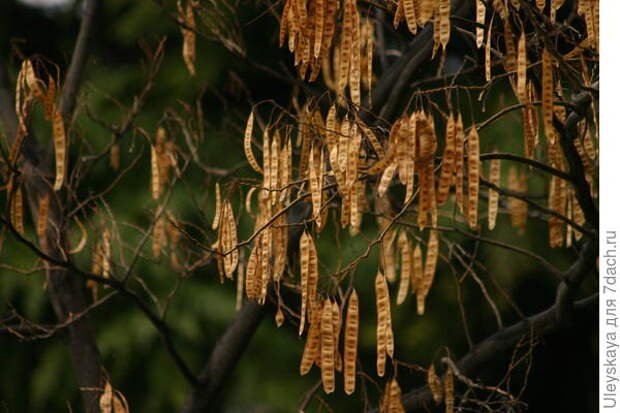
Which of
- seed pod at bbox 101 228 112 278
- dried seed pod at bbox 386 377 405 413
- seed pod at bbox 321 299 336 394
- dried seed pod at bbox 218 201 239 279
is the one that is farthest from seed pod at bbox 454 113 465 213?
seed pod at bbox 101 228 112 278

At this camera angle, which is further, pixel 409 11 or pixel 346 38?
pixel 346 38

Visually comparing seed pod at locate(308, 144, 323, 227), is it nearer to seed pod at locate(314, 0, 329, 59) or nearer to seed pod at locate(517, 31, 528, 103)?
seed pod at locate(314, 0, 329, 59)

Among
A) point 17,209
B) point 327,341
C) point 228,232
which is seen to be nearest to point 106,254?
point 17,209

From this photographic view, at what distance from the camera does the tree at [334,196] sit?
Result: 190 centimetres

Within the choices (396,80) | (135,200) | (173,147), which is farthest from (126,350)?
(396,80)

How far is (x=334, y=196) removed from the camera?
82.6 inches

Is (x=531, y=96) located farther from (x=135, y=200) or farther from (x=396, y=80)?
(x=135, y=200)

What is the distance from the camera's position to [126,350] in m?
4.25

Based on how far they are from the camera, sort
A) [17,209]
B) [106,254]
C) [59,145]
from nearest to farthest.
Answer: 1. [59,145]
2. [17,209]
3. [106,254]

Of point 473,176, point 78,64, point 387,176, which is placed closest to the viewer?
point 387,176

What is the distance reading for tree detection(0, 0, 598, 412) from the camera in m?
1.90

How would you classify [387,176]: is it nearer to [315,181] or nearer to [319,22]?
[315,181]
